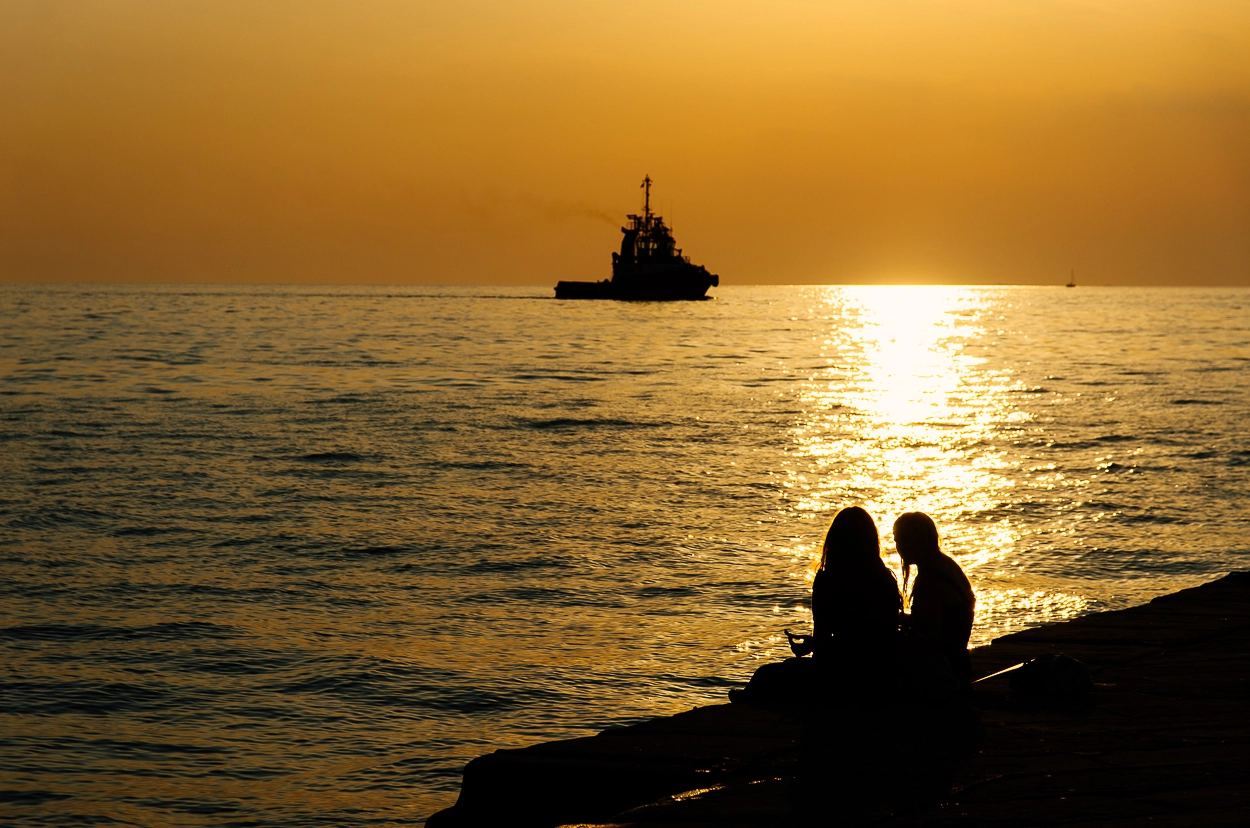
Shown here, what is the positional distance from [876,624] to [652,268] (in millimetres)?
118144

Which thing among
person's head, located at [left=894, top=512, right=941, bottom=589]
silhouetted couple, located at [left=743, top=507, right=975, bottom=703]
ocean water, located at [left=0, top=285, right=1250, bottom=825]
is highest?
person's head, located at [left=894, top=512, right=941, bottom=589]

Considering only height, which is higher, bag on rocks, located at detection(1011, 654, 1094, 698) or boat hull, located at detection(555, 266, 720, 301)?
boat hull, located at detection(555, 266, 720, 301)

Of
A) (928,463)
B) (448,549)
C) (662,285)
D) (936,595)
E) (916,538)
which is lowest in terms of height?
(448,549)

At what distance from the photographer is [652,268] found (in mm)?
122938

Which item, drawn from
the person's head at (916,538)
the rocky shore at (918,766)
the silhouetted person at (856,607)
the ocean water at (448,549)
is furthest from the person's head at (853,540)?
the ocean water at (448,549)

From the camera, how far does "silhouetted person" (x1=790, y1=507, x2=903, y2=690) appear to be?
5.88 meters

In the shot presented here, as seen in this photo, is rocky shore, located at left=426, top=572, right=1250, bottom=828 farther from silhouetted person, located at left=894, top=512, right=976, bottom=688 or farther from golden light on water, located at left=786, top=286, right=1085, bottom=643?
golden light on water, located at left=786, top=286, right=1085, bottom=643

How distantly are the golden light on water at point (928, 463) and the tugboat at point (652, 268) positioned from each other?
65222mm

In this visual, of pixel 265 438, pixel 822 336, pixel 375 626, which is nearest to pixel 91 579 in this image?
pixel 375 626

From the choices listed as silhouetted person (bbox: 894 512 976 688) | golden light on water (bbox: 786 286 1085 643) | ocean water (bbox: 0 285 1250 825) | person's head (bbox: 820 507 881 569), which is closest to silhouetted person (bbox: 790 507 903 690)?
person's head (bbox: 820 507 881 569)

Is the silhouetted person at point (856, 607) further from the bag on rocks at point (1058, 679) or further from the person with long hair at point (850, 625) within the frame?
the bag on rocks at point (1058, 679)

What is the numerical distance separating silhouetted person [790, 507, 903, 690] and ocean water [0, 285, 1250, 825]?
8.97 ft

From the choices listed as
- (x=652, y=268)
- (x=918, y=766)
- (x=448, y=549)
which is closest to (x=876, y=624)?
(x=918, y=766)

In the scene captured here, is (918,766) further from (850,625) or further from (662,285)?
(662,285)
